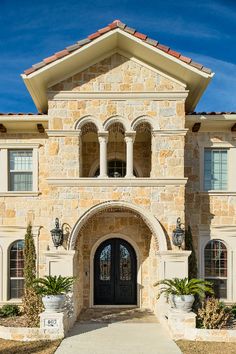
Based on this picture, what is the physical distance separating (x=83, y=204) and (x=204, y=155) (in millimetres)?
4974

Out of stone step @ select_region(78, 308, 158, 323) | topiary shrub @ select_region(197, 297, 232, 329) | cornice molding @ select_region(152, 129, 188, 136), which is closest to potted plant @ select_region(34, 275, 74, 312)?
stone step @ select_region(78, 308, 158, 323)

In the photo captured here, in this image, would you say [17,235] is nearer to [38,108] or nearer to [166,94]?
[38,108]

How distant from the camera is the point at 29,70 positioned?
1345 centimetres

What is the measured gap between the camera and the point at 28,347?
11.1 meters

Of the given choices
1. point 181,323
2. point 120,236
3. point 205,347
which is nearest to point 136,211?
point 120,236

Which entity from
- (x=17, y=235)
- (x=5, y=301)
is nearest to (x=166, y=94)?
(x=17, y=235)

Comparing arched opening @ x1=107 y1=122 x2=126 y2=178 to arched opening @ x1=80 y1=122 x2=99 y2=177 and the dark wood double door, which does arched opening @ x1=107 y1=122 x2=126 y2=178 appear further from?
the dark wood double door

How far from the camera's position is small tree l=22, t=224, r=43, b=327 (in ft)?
43.1

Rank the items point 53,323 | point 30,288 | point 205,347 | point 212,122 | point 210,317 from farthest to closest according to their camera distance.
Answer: point 212,122, point 30,288, point 210,317, point 53,323, point 205,347

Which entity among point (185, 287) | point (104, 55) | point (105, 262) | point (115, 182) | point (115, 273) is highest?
point (104, 55)

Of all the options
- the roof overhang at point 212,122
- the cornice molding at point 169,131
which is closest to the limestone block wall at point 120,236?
the cornice molding at point 169,131

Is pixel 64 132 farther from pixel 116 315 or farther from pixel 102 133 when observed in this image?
pixel 116 315

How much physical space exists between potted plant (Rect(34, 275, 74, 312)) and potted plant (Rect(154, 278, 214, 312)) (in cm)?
282

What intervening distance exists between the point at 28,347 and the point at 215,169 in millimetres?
8798
